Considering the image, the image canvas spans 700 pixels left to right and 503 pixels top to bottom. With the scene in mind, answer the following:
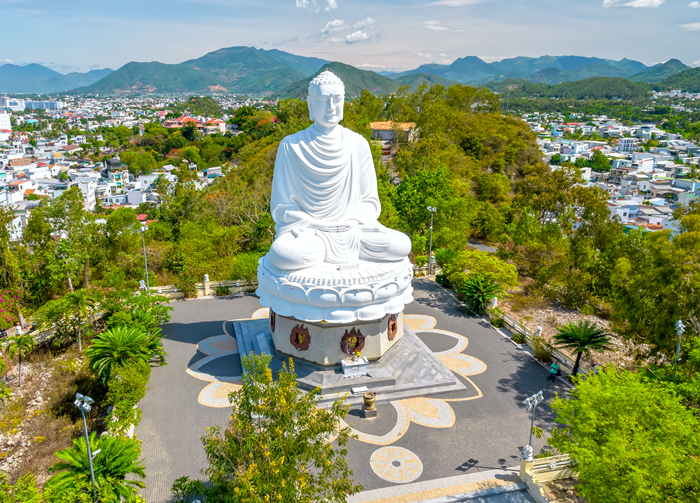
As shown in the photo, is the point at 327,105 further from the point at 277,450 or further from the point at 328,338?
the point at 277,450

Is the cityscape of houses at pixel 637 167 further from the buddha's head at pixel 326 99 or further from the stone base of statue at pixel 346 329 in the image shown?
the buddha's head at pixel 326 99

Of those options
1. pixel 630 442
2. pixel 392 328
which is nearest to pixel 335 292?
pixel 392 328

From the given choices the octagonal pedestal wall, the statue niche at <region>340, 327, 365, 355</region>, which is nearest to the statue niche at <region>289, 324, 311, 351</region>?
the octagonal pedestal wall

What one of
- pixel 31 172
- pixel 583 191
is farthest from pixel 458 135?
pixel 31 172

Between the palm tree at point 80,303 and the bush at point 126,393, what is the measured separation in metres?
4.09

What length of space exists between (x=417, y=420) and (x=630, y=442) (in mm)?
5388

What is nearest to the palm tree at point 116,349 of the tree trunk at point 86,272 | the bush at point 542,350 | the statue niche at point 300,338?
the statue niche at point 300,338

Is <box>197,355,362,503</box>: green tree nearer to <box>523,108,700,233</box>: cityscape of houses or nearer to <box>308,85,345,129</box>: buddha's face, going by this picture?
<box>308,85,345,129</box>: buddha's face

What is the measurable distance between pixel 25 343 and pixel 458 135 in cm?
4504

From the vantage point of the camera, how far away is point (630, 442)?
8.69 metres

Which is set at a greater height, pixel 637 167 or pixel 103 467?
pixel 103 467

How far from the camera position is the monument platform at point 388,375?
44.5ft

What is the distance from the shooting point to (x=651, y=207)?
60.5m

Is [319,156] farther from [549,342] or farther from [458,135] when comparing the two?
[458,135]
